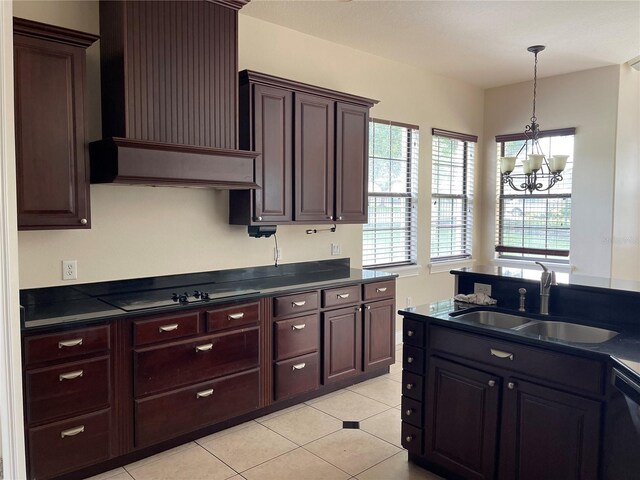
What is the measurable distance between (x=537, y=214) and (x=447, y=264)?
120cm

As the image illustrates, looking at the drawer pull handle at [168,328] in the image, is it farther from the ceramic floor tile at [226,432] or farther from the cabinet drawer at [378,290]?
the cabinet drawer at [378,290]

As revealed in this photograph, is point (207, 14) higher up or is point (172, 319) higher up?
point (207, 14)

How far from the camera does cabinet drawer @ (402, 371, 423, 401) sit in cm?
271

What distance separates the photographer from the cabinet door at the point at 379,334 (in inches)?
160

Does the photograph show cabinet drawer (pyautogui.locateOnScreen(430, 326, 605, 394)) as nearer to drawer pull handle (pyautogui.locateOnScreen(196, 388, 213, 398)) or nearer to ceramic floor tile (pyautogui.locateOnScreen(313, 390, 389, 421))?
ceramic floor tile (pyautogui.locateOnScreen(313, 390, 389, 421))

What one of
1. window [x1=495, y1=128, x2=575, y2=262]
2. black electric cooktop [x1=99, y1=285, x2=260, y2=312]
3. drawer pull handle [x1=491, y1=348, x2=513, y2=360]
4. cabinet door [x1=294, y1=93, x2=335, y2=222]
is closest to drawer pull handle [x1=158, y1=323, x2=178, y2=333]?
black electric cooktop [x1=99, y1=285, x2=260, y2=312]

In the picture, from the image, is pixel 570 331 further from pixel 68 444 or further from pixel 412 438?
pixel 68 444

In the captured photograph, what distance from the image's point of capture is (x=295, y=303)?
11.6 feet

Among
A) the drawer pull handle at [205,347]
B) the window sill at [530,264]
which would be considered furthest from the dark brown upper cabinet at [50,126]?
the window sill at [530,264]

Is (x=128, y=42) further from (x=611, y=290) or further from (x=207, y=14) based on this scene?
(x=611, y=290)

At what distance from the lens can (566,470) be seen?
2.09 m

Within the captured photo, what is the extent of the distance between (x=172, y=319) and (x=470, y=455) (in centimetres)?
179

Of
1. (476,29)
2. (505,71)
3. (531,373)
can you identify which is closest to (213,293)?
(531,373)

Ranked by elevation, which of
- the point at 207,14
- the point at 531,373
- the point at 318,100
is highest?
the point at 207,14
